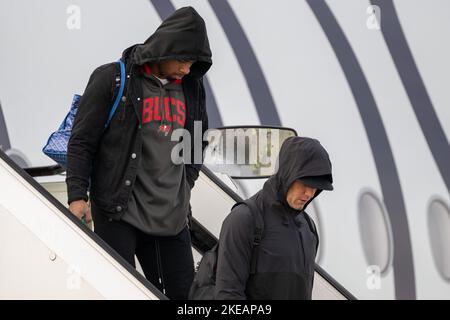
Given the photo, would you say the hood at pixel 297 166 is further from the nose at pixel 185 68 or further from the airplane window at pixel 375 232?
the airplane window at pixel 375 232

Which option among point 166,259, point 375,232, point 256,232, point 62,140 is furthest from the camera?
point 375,232

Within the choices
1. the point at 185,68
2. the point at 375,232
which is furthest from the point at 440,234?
the point at 185,68

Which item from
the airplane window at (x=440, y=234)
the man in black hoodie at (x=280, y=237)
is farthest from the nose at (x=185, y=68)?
the airplane window at (x=440, y=234)

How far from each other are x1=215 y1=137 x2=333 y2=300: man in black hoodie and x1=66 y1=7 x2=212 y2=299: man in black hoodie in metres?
0.26

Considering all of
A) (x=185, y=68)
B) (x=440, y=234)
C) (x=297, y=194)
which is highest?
(x=185, y=68)

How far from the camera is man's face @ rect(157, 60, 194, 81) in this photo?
97.4 inches

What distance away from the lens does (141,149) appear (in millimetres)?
2473

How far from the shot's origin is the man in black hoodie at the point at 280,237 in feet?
7.36

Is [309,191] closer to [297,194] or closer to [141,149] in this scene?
[297,194]

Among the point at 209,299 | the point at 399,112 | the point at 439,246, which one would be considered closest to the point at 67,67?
the point at 399,112

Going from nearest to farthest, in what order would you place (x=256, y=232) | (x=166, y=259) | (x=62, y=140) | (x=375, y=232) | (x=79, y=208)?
1. (x=256, y=232)
2. (x=79, y=208)
3. (x=166, y=259)
4. (x=62, y=140)
5. (x=375, y=232)

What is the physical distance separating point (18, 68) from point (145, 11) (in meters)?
0.63

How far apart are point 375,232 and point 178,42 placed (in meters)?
2.47

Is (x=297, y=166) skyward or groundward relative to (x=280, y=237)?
skyward
